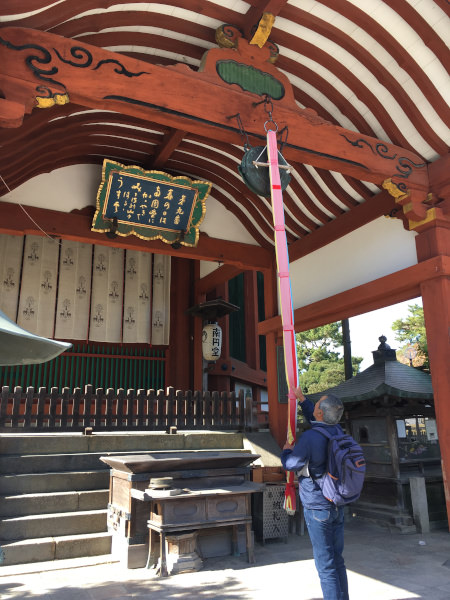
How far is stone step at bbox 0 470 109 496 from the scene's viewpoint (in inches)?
196

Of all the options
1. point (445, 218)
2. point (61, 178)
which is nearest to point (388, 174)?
point (445, 218)

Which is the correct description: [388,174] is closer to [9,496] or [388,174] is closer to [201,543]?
[201,543]

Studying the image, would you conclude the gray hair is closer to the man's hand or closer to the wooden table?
the man's hand

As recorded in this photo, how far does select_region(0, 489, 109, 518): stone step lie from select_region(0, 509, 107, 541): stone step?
0.24 ft

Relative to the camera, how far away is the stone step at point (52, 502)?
4785mm

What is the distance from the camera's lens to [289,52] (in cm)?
549

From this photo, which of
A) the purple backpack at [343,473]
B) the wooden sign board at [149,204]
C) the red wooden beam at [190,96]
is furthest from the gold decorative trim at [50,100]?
the purple backpack at [343,473]

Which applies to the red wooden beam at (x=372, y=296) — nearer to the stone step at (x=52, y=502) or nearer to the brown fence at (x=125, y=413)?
the brown fence at (x=125, y=413)

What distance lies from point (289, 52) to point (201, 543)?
5.57 meters

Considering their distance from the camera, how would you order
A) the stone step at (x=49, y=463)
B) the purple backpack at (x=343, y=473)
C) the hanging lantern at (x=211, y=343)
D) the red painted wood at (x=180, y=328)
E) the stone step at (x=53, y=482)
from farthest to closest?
the red painted wood at (x=180, y=328)
the hanging lantern at (x=211, y=343)
the stone step at (x=49, y=463)
the stone step at (x=53, y=482)
the purple backpack at (x=343, y=473)

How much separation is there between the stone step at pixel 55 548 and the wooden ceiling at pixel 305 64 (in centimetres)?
404

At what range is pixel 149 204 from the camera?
7383mm

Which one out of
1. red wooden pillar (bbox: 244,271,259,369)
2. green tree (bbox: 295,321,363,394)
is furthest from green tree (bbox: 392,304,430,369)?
red wooden pillar (bbox: 244,271,259,369)

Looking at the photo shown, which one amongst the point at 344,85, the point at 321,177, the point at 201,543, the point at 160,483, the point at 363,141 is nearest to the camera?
the point at 160,483
